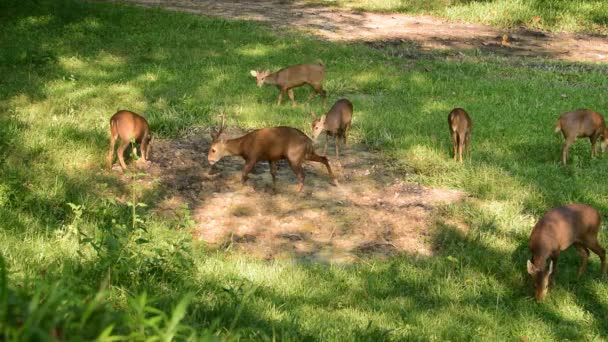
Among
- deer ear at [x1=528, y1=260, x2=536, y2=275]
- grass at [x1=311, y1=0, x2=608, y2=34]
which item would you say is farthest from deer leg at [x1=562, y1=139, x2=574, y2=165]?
grass at [x1=311, y1=0, x2=608, y2=34]

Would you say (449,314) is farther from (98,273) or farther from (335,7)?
(335,7)

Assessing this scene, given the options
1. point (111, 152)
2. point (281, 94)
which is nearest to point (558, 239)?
point (111, 152)

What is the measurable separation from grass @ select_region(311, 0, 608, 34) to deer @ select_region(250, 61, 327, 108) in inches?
335

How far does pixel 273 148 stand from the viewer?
8.52m

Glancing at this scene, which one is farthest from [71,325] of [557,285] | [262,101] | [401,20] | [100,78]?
[401,20]

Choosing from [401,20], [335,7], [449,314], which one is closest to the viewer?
[449,314]

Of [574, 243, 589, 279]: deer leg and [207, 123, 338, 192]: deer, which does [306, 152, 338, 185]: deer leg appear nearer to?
[207, 123, 338, 192]: deer

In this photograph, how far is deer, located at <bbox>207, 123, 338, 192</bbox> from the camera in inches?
334

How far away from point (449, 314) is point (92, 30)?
12.2 m

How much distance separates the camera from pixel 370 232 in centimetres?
765

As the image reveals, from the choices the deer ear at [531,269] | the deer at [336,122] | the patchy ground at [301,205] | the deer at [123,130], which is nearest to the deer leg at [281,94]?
the deer at [336,122]

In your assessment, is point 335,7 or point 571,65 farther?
point 335,7

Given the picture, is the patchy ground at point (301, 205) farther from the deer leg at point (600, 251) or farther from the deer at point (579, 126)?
the deer at point (579, 126)

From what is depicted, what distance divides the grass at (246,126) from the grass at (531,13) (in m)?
3.81
